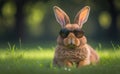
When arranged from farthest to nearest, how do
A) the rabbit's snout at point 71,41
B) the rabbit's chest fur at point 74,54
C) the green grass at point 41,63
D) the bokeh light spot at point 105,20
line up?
the bokeh light spot at point 105,20, the rabbit's chest fur at point 74,54, the rabbit's snout at point 71,41, the green grass at point 41,63

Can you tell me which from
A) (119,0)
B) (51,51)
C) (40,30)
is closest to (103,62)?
(51,51)

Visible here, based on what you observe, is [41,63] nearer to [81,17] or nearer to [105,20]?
[81,17]

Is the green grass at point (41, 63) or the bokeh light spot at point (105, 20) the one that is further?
the bokeh light spot at point (105, 20)

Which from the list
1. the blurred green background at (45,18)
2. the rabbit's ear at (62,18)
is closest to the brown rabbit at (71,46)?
the rabbit's ear at (62,18)

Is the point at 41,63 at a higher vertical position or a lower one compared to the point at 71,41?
lower

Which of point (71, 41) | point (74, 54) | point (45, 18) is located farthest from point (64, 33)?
point (45, 18)

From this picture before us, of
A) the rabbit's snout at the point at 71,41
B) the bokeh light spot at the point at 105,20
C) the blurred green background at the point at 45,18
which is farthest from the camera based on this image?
the bokeh light spot at the point at 105,20

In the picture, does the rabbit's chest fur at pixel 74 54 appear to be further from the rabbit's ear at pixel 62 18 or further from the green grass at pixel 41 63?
the rabbit's ear at pixel 62 18

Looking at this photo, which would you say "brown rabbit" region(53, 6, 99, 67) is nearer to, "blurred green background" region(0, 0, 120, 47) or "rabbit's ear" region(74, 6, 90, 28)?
"rabbit's ear" region(74, 6, 90, 28)
